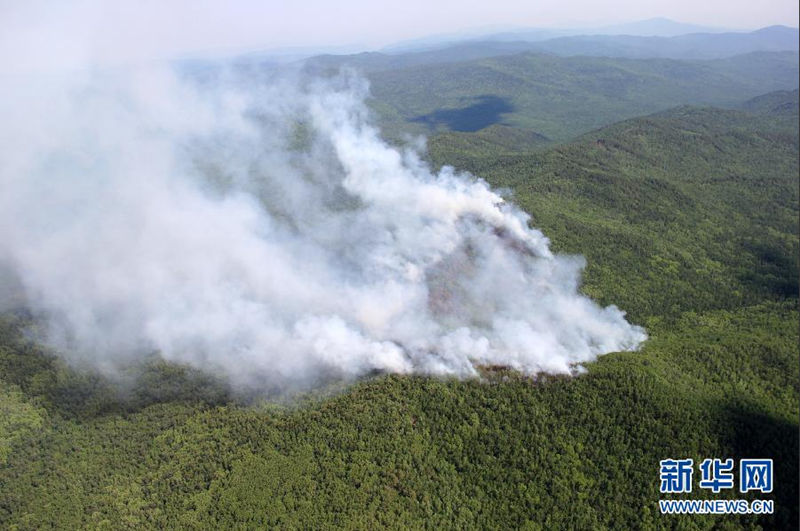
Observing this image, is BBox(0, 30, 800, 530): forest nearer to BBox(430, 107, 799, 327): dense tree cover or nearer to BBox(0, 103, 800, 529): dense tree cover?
BBox(0, 103, 800, 529): dense tree cover

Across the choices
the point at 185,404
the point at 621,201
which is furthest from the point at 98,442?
the point at 621,201

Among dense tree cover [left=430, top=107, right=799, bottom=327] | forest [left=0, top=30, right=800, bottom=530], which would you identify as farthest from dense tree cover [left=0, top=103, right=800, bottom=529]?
dense tree cover [left=430, top=107, right=799, bottom=327]

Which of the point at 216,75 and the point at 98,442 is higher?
the point at 216,75

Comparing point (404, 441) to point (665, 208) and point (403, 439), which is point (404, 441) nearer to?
point (403, 439)

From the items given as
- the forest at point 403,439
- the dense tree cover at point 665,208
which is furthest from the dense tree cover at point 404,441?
the dense tree cover at point 665,208

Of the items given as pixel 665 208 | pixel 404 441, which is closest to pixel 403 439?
pixel 404 441

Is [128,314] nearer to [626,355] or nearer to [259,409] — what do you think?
[259,409]

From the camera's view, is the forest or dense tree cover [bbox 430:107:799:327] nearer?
the forest

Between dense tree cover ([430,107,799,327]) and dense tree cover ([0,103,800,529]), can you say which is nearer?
dense tree cover ([0,103,800,529])

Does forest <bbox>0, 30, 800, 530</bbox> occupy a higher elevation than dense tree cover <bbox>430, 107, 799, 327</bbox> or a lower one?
lower

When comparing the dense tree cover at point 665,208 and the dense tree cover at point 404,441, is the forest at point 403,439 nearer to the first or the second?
the dense tree cover at point 404,441

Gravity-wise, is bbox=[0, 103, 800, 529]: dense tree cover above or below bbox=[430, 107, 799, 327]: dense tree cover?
below
